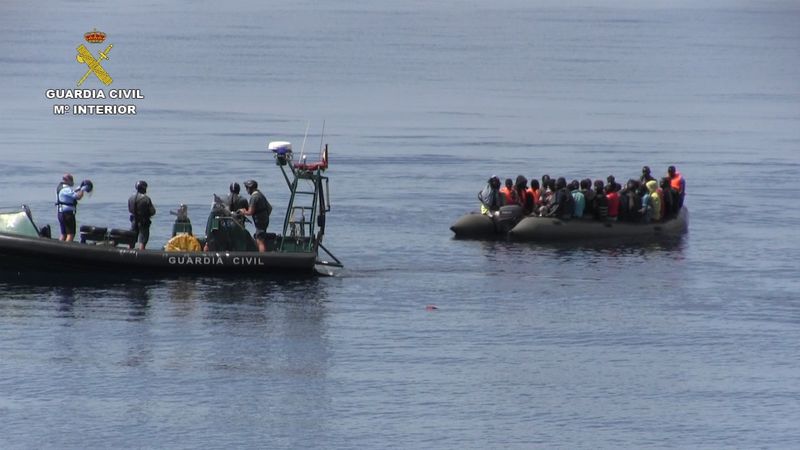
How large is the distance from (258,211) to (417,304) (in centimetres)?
408

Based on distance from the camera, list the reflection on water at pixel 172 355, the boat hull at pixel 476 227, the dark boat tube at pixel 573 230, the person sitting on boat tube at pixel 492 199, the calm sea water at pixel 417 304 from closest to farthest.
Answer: the reflection on water at pixel 172 355
the calm sea water at pixel 417 304
the dark boat tube at pixel 573 230
the boat hull at pixel 476 227
the person sitting on boat tube at pixel 492 199

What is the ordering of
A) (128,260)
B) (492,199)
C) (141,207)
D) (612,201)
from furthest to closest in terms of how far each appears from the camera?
(492,199) → (612,201) → (141,207) → (128,260)

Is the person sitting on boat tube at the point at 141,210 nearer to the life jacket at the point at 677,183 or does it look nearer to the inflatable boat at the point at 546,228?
the inflatable boat at the point at 546,228

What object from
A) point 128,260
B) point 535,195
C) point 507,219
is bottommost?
point 128,260

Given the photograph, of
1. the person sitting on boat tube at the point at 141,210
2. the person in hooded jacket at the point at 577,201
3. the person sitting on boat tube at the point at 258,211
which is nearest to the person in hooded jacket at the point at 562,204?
the person in hooded jacket at the point at 577,201

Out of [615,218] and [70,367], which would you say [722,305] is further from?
[70,367]

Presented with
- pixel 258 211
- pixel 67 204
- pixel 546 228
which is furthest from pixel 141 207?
pixel 546 228

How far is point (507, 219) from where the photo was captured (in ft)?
140

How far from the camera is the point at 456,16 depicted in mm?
186750

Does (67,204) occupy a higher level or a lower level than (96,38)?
lower

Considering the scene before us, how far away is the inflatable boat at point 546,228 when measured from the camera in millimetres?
42062

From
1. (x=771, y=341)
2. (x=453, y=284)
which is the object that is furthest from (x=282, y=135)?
(x=771, y=341)

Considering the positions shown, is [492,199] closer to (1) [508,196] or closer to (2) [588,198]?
(1) [508,196]

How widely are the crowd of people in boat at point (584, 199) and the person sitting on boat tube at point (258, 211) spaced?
8849 mm
